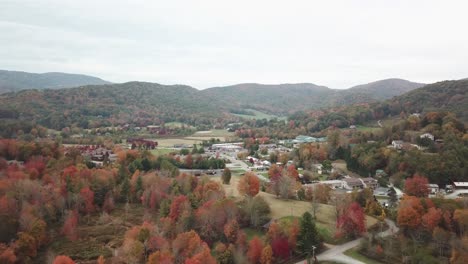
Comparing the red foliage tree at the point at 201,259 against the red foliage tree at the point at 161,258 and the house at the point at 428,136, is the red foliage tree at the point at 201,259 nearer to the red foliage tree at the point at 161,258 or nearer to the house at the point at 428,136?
the red foliage tree at the point at 161,258

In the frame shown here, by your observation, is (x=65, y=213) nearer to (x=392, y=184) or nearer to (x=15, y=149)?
(x=15, y=149)

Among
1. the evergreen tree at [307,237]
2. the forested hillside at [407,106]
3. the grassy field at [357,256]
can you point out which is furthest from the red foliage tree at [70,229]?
the forested hillside at [407,106]

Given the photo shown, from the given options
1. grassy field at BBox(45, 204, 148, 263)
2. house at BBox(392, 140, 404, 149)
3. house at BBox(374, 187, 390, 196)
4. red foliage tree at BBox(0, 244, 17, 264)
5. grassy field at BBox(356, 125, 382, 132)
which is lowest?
grassy field at BBox(45, 204, 148, 263)

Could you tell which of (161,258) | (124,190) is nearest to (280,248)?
(161,258)

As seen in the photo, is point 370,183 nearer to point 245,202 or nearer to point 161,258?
point 245,202

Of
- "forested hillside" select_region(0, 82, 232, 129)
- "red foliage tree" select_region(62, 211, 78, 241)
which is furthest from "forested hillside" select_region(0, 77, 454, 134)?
"red foliage tree" select_region(62, 211, 78, 241)

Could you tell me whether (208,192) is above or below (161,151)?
above

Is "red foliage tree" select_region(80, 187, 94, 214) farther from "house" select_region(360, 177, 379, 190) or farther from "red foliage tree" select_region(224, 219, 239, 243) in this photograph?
"house" select_region(360, 177, 379, 190)

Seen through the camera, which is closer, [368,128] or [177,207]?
[177,207]
